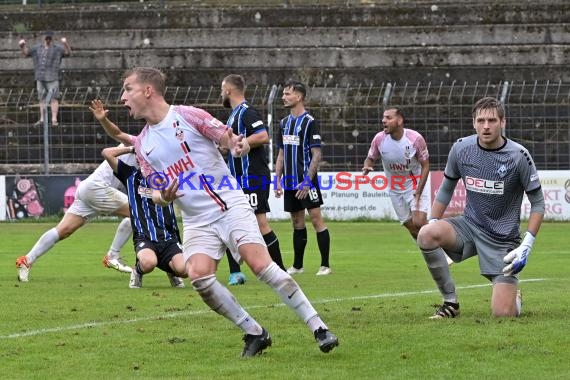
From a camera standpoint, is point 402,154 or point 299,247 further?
point 402,154

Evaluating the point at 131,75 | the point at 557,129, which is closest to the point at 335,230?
the point at 557,129

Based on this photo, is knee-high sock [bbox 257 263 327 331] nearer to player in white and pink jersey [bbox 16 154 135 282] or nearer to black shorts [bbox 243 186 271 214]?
black shorts [bbox 243 186 271 214]

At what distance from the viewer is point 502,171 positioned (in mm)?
10266

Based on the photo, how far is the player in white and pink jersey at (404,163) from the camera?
1748 cm

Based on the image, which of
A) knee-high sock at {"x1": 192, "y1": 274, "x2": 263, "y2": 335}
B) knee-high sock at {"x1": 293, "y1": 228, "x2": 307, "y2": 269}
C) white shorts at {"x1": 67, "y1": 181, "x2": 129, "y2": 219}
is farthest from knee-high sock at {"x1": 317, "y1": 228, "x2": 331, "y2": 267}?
knee-high sock at {"x1": 192, "y1": 274, "x2": 263, "y2": 335}

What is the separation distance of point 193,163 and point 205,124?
29 centimetres

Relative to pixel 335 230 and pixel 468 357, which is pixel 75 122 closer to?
pixel 335 230

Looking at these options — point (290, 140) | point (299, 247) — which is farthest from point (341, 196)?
point (299, 247)

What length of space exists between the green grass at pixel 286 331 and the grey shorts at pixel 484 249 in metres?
0.38

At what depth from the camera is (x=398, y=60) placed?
1252 inches

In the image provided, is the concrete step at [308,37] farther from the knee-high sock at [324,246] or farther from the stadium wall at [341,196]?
the knee-high sock at [324,246]

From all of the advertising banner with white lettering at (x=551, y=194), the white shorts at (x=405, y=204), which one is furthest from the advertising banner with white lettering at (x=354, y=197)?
the white shorts at (x=405, y=204)

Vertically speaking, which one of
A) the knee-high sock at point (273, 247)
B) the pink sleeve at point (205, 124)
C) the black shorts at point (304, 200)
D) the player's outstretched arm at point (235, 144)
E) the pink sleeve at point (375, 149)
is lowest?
the knee-high sock at point (273, 247)

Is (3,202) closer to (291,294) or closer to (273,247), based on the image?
(273,247)
